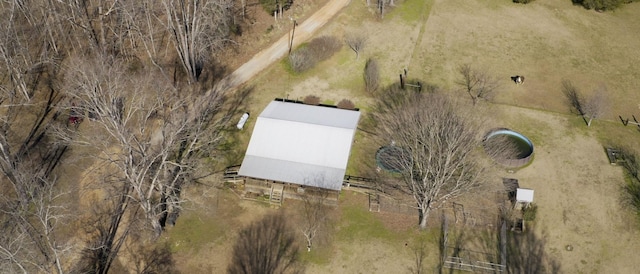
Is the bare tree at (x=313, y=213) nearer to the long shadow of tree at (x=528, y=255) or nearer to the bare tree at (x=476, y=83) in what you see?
the long shadow of tree at (x=528, y=255)

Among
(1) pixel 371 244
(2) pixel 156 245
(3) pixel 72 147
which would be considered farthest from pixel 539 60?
(3) pixel 72 147

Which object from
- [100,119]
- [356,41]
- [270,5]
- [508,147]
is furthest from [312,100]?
[100,119]

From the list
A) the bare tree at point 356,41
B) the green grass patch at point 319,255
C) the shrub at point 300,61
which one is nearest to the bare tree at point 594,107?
the bare tree at point 356,41

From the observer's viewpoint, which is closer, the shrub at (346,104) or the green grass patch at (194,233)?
the green grass patch at (194,233)

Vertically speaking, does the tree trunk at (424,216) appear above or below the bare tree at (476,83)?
below

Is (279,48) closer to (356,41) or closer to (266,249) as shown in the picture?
(356,41)
